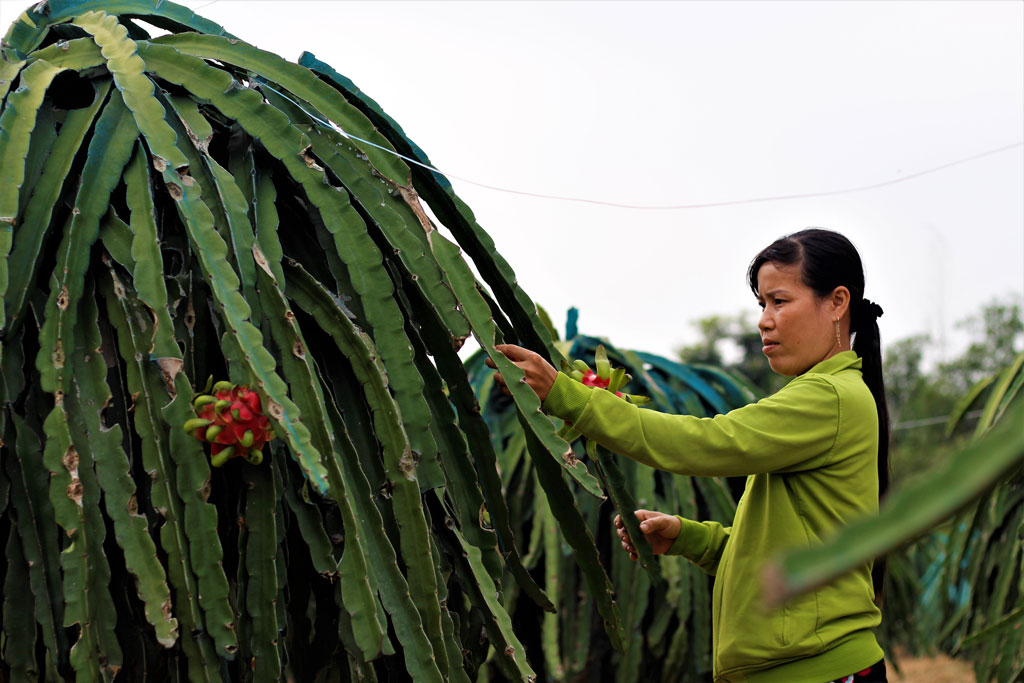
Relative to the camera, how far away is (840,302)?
2152mm

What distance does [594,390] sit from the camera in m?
1.88

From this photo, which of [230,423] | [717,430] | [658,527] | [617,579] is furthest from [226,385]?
[617,579]

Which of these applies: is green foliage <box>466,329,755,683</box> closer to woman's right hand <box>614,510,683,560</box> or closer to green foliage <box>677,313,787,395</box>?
woman's right hand <box>614,510,683,560</box>

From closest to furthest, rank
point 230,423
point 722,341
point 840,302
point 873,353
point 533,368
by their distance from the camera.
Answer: point 230,423 → point 533,368 → point 840,302 → point 873,353 → point 722,341

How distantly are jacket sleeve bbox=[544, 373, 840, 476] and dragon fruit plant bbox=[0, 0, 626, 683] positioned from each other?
14 centimetres

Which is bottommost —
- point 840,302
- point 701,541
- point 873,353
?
point 701,541

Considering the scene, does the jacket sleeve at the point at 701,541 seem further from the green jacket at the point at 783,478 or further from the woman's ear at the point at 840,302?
the woman's ear at the point at 840,302

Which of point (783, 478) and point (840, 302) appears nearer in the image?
point (783, 478)

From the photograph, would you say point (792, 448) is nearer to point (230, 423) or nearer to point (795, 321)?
point (795, 321)

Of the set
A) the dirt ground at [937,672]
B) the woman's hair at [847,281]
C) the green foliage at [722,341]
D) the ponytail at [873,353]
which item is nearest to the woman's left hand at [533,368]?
the woman's hair at [847,281]

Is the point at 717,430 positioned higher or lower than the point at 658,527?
higher

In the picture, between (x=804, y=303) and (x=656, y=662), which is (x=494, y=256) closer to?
(x=804, y=303)

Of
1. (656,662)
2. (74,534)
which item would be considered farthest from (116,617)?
(656,662)

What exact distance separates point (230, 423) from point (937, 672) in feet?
33.9
